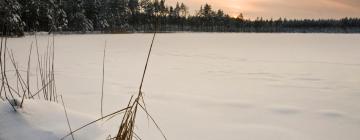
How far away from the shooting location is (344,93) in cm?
421

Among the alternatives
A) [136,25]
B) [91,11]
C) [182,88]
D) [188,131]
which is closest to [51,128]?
[188,131]

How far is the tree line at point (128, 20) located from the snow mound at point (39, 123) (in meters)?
0.74

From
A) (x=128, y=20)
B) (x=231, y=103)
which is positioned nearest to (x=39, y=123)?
(x=231, y=103)

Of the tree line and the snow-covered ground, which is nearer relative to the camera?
the snow-covered ground

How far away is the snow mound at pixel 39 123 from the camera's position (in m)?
1.58

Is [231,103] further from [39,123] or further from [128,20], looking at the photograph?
[128,20]

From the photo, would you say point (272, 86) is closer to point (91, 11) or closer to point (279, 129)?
point (279, 129)

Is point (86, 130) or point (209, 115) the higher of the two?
point (86, 130)

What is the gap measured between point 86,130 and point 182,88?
2.84 meters

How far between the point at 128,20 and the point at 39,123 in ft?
248

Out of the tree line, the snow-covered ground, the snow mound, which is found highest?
the tree line

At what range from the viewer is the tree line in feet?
99.1

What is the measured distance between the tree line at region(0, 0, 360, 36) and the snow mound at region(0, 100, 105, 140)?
2.44ft

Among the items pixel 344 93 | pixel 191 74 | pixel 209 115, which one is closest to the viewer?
pixel 209 115
